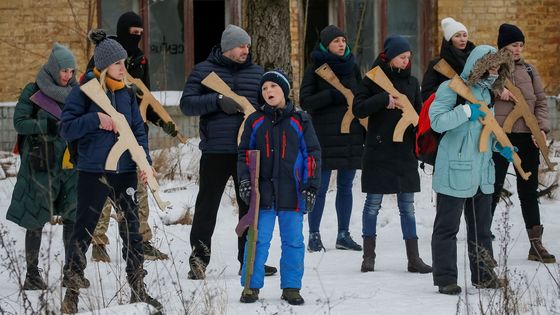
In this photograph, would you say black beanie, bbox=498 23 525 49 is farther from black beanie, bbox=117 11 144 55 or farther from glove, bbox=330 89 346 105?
black beanie, bbox=117 11 144 55

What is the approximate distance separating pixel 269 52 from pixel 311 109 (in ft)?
6.53

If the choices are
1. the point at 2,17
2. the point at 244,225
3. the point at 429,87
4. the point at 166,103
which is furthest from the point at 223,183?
the point at 2,17

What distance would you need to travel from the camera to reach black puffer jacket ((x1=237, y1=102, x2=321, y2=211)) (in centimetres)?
725

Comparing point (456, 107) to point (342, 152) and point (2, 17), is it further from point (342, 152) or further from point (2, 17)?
point (2, 17)

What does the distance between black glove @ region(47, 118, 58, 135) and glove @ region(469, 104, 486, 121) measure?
275 centimetres

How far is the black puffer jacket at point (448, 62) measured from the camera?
8.85 m

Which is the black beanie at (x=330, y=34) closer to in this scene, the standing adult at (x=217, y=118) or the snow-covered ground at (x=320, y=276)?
the standing adult at (x=217, y=118)

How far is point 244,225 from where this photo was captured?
7.25m

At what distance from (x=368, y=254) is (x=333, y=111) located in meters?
1.41

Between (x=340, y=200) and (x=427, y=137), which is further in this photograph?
(x=340, y=200)

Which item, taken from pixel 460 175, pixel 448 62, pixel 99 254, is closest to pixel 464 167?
pixel 460 175

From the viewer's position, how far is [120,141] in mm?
7070

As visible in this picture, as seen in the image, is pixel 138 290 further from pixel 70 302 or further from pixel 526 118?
pixel 526 118

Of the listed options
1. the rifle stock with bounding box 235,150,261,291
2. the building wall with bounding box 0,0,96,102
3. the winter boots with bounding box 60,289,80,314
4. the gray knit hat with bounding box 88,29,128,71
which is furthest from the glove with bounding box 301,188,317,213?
the building wall with bounding box 0,0,96,102
